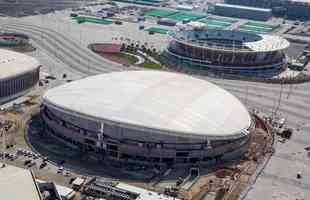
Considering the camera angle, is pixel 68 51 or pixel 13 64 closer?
pixel 13 64

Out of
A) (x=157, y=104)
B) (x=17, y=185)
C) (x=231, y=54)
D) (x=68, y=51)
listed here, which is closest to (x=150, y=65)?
(x=231, y=54)

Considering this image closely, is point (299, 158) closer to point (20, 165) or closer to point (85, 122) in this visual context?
point (85, 122)

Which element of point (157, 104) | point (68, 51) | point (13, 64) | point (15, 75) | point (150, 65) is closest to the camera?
point (157, 104)

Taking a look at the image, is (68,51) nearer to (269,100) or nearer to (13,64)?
(13,64)

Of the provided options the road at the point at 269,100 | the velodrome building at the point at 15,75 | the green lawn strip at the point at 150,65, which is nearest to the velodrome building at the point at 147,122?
the road at the point at 269,100

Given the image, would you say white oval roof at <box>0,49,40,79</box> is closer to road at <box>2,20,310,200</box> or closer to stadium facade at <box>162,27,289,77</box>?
road at <box>2,20,310,200</box>

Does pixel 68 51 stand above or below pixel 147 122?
below

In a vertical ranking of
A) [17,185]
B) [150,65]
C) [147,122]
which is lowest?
[150,65]

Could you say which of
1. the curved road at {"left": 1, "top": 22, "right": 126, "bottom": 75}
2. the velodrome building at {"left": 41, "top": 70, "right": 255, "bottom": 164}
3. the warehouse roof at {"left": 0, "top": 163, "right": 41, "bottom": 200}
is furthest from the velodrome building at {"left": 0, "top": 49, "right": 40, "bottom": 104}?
the warehouse roof at {"left": 0, "top": 163, "right": 41, "bottom": 200}
